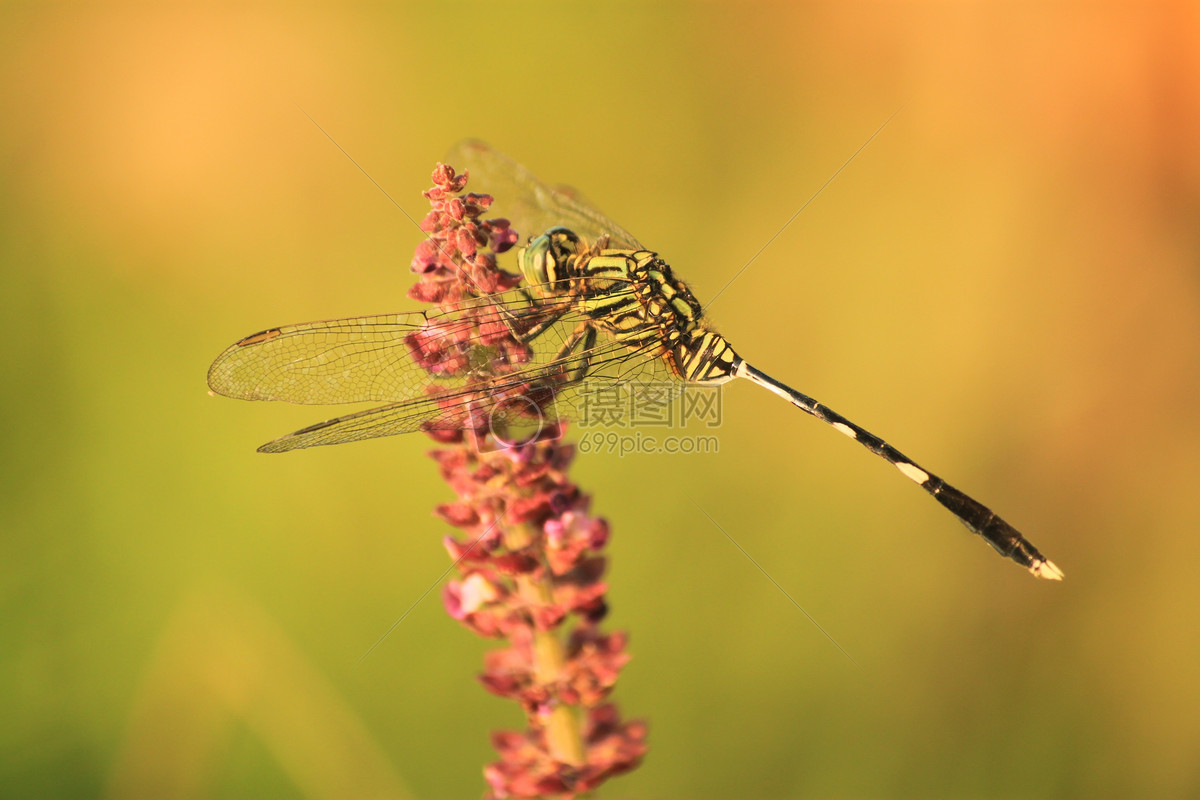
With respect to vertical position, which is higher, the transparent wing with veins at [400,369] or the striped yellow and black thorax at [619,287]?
the striped yellow and black thorax at [619,287]

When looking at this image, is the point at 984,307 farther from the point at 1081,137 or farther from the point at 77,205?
the point at 77,205

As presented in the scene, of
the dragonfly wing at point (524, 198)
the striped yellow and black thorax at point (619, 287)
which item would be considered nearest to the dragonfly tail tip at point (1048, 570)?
the striped yellow and black thorax at point (619, 287)

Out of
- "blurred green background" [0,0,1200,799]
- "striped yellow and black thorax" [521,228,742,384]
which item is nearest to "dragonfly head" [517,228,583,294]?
"striped yellow and black thorax" [521,228,742,384]

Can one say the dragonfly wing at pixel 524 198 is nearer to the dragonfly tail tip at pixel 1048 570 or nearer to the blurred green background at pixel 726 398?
the blurred green background at pixel 726 398

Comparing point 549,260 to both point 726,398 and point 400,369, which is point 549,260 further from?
point 726,398

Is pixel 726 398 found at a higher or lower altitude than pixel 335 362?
higher

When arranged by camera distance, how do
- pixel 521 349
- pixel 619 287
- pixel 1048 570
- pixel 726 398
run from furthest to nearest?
pixel 726 398, pixel 1048 570, pixel 619 287, pixel 521 349

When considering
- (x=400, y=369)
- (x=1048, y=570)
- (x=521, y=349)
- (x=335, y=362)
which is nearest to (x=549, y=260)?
(x=521, y=349)
